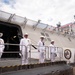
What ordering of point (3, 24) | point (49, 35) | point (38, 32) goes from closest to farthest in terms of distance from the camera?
Answer: point (3, 24) → point (38, 32) → point (49, 35)

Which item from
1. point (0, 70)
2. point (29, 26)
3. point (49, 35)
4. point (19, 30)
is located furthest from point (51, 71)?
point (49, 35)

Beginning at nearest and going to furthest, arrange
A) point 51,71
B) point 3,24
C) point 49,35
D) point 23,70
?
point 23,70 → point 51,71 → point 3,24 → point 49,35

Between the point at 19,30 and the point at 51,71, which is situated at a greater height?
the point at 19,30

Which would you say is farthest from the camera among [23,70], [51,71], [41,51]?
[41,51]

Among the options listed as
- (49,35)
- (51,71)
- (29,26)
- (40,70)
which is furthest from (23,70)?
(49,35)

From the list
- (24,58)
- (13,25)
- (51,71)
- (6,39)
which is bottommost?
(51,71)

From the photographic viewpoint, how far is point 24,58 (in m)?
7.62

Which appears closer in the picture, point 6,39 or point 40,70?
point 40,70

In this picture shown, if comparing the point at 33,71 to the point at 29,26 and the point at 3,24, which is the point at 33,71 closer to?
the point at 3,24

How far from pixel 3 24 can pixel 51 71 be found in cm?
520

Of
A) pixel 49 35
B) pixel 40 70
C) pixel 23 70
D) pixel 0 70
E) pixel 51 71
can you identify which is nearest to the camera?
pixel 0 70

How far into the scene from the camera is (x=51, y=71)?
7.86m

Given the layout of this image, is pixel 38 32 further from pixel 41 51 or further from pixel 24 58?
pixel 24 58

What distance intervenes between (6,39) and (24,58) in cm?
563
